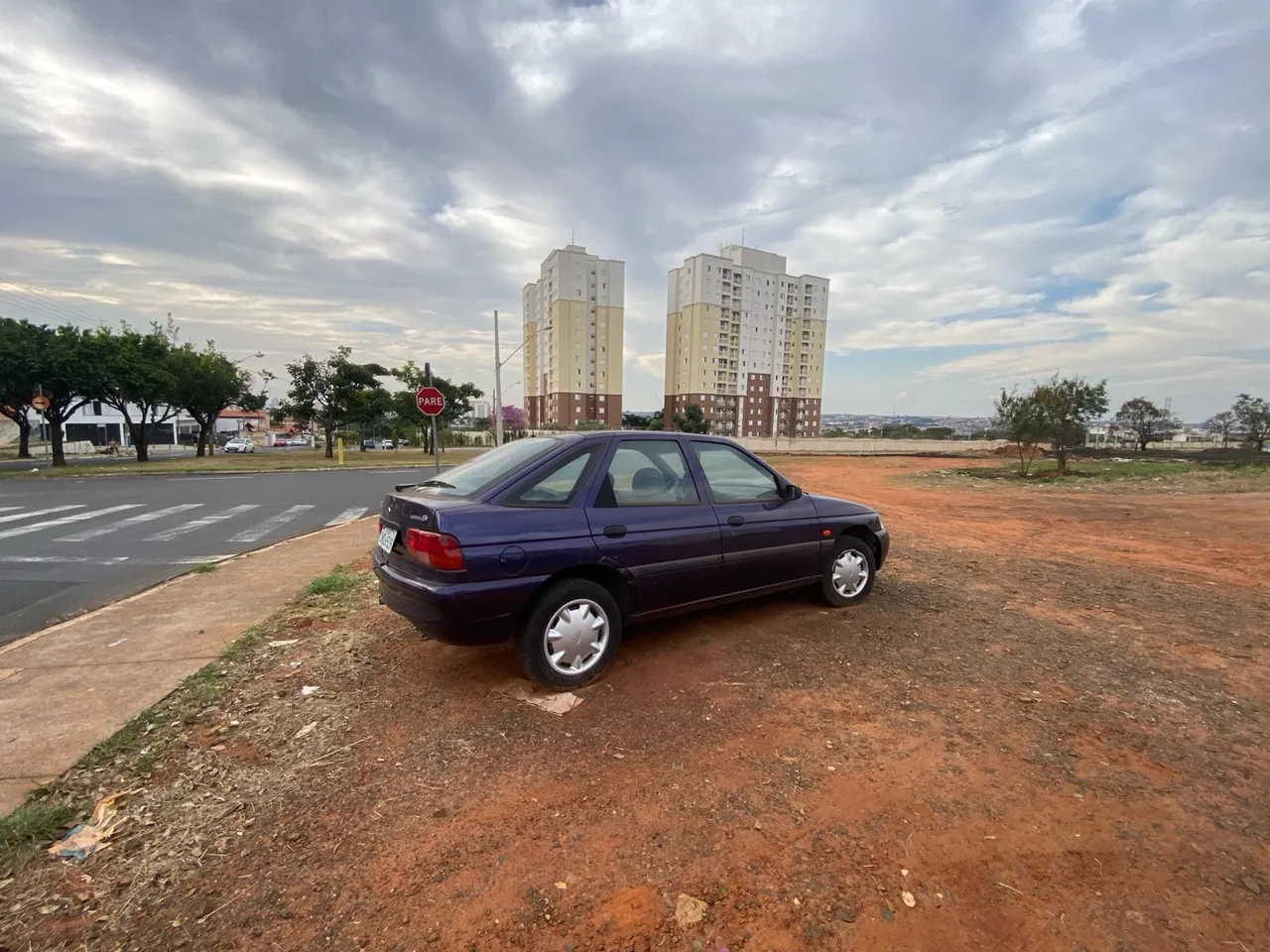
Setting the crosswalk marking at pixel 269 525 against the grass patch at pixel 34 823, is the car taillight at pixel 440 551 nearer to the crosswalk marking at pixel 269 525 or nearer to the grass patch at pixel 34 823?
the grass patch at pixel 34 823

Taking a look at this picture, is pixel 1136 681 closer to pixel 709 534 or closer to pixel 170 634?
pixel 709 534

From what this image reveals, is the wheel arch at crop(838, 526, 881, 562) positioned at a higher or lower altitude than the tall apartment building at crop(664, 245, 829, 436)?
lower

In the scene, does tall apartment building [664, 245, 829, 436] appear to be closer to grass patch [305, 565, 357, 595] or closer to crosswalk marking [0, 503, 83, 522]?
crosswalk marking [0, 503, 83, 522]

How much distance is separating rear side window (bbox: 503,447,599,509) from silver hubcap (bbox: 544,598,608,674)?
0.63 m

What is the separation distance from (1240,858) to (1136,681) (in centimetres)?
176

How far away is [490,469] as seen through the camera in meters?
3.81

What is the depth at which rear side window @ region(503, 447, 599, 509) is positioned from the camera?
3.43 metres

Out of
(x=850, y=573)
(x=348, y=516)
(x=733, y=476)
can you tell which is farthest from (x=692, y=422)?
(x=733, y=476)

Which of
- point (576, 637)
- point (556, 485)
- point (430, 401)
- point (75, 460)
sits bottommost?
point (75, 460)

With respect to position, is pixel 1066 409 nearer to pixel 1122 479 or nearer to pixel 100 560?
pixel 1122 479

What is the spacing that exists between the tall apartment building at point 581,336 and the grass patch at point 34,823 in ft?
247

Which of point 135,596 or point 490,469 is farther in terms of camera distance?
point 135,596

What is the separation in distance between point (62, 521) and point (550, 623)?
12.0 meters

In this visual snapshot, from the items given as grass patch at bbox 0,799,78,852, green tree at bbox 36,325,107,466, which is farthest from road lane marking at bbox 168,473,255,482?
grass patch at bbox 0,799,78,852
